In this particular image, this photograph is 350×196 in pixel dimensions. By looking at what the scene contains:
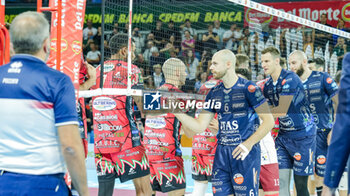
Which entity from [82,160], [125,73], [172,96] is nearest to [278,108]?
[172,96]

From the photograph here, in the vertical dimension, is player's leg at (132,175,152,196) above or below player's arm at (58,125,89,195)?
below

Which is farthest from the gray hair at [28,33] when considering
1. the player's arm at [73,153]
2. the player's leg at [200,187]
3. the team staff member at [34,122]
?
the player's leg at [200,187]

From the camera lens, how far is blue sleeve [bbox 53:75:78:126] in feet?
9.57

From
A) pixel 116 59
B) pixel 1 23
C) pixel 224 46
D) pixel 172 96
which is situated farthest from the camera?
pixel 224 46

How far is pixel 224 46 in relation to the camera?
15.1 meters

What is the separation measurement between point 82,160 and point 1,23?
2008 millimetres

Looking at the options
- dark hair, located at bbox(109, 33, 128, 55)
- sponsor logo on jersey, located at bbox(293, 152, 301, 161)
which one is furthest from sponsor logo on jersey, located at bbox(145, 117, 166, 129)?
sponsor logo on jersey, located at bbox(293, 152, 301, 161)

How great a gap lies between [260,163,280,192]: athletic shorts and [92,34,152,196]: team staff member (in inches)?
59.2

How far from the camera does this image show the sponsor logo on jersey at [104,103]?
6.73m

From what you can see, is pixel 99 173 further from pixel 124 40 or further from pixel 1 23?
pixel 1 23

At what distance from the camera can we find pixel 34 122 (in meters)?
2.93

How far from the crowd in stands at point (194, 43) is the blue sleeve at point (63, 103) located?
7.61 m

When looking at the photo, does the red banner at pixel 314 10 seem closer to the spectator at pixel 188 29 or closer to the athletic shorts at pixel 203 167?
the spectator at pixel 188 29

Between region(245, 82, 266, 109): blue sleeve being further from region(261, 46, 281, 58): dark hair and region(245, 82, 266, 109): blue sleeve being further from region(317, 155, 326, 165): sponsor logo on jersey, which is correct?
region(317, 155, 326, 165): sponsor logo on jersey
